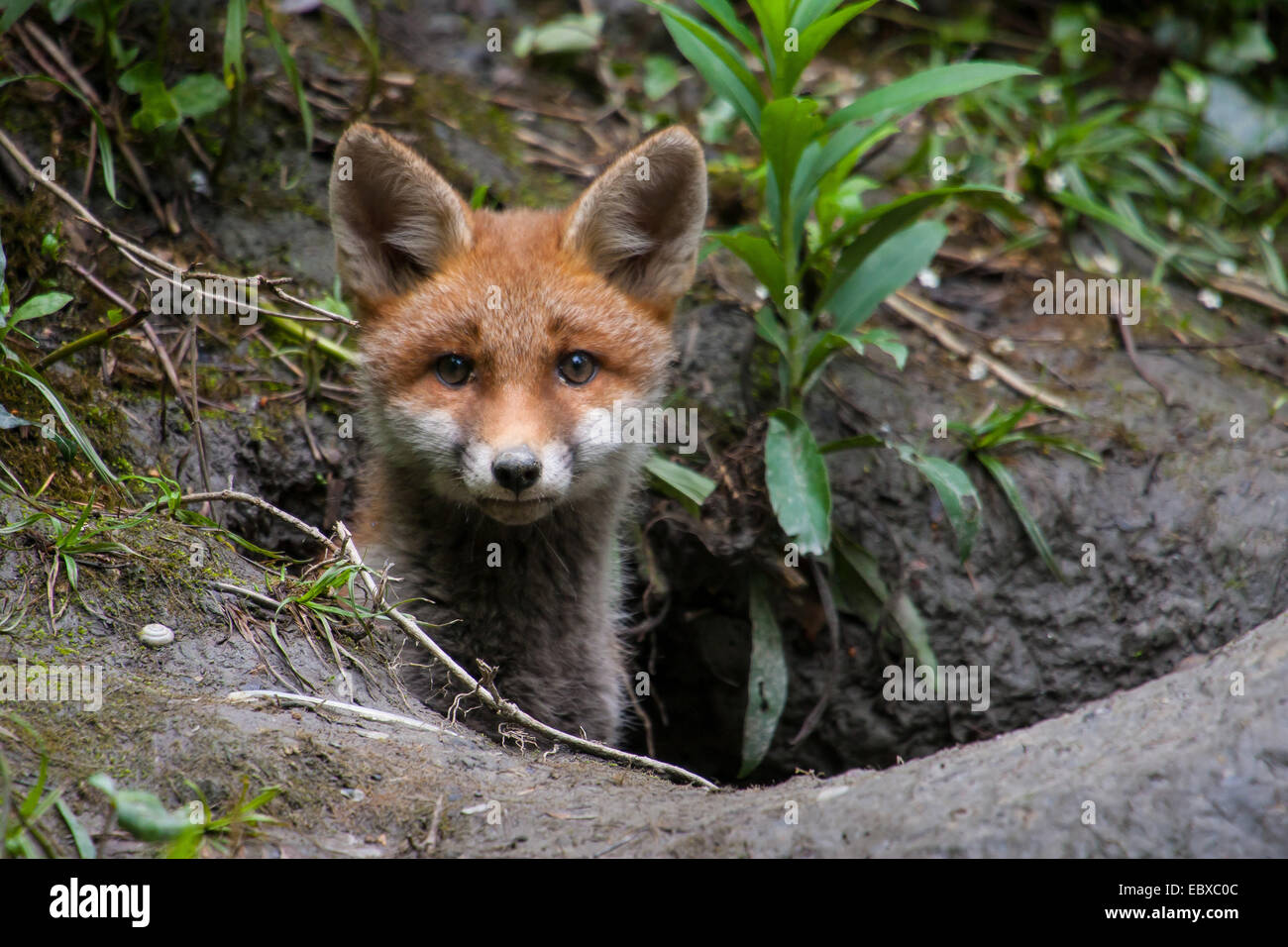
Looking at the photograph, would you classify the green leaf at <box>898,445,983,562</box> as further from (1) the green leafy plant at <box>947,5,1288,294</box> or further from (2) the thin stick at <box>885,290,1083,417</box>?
(1) the green leafy plant at <box>947,5,1288,294</box>

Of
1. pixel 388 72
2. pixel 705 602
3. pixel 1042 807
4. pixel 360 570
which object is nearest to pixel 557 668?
pixel 360 570

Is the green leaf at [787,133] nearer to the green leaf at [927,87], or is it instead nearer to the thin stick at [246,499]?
the green leaf at [927,87]

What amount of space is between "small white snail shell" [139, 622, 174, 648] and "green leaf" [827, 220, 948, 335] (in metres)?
2.89

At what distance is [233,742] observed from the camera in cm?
244

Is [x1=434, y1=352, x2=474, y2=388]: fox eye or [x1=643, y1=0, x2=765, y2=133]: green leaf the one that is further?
[x1=643, y1=0, x2=765, y2=133]: green leaf

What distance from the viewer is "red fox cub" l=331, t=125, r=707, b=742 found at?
3.62m

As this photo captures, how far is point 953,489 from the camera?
14.2 feet

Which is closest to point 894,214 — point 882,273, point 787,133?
point 882,273

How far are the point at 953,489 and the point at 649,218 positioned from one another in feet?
5.60

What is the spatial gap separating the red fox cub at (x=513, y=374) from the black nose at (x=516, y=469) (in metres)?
0.17

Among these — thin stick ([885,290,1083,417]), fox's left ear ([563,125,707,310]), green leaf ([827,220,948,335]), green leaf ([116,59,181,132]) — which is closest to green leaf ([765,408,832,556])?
green leaf ([827,220,948,335])

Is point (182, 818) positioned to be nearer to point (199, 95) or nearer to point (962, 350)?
point (199, 95)

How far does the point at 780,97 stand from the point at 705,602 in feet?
7.90

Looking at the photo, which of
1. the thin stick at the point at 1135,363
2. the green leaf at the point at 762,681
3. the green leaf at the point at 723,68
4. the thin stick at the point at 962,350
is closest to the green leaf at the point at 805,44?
the green leaf at the point at 723,68
